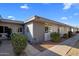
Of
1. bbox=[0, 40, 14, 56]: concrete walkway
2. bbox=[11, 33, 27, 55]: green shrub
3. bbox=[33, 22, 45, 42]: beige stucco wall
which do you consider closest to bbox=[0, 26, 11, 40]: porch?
bbox=[0, 40, 14, 56]: concrete walkway

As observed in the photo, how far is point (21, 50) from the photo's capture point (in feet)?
26.5

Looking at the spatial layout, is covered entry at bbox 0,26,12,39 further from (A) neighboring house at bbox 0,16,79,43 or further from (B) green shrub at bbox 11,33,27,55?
(B) green shrub at bbox 11,33,27,55

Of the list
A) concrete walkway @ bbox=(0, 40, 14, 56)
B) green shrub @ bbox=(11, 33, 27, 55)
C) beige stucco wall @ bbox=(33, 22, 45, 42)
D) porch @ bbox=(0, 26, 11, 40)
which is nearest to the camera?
green shrub @ bbox=(11, 33, 27, 55)

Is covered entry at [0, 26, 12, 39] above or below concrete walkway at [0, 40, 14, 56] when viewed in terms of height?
above

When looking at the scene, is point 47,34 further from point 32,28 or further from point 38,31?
point 32,28

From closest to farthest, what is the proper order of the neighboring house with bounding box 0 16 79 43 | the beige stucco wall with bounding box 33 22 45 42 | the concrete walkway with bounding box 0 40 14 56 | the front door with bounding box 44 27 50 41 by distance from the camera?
the concrete walkway with bounding box 0 40 14 56, the neighboring house with bounding box 0 16 79 43, the beige stucco wall with bounding box 33 22 45 42, the front door with bounding box 44 27 50 41

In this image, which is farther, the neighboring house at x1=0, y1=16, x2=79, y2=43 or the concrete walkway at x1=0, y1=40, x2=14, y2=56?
the neighboring house at x1=0, y1=16, x2=79, y2=43

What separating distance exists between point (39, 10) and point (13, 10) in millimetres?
1557

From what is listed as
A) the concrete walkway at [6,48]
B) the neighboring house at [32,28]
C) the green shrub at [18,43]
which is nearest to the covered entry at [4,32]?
the neighboring house at [32,28]

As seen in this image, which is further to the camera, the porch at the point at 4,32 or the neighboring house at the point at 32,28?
the neighboring house at the point at 32,28

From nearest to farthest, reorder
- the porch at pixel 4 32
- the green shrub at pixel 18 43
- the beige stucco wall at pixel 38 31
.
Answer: the green shrub at pixel 18 43, the porch at pixel 4 32, the beige stucco wall at pixel 38 31

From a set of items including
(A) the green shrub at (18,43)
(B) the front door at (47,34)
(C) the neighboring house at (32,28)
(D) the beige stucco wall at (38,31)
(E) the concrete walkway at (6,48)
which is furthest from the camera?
(B) the front door at (47,34)

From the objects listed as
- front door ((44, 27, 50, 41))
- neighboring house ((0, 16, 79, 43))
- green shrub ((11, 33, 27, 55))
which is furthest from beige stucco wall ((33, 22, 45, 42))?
green shrub ((11, 33, 27, 55))

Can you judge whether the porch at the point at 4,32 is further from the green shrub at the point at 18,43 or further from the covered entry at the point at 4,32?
the green shrub at the point at 18,43
